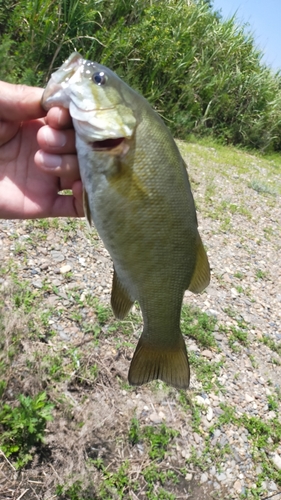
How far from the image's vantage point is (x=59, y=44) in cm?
751

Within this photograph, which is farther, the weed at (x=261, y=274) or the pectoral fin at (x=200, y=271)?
the weed at (x=261, y=274)

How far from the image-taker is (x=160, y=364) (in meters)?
1.84

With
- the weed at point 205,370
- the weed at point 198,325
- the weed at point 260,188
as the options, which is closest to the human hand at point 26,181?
the weed at point 205,370

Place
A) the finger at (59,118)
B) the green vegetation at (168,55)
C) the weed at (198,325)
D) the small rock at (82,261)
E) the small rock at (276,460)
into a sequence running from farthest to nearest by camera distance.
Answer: the green vegetation at (168,55) < the small rock at (82,261) < the weed at (198,325) < the small rock at (276,460) < the finger at (59,118)

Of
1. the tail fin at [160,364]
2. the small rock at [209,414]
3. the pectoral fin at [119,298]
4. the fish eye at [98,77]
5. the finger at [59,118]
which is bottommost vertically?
the small rock at [209,414]

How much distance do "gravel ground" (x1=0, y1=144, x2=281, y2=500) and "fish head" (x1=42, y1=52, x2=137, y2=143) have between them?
6.05 ft

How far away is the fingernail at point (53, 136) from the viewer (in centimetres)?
174

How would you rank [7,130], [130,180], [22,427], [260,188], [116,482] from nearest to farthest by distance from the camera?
[130,180], [7,130], [22,427], [116,482], [260,188]

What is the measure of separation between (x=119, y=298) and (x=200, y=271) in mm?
342

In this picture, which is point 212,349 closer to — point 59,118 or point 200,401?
point 200,401

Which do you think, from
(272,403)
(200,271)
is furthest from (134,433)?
(200,271)

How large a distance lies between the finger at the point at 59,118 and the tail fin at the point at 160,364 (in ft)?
3.01

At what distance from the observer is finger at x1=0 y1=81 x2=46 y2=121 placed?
6.25ft

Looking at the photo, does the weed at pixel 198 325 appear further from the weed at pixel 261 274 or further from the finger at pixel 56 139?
the finger at pixel 56 139
